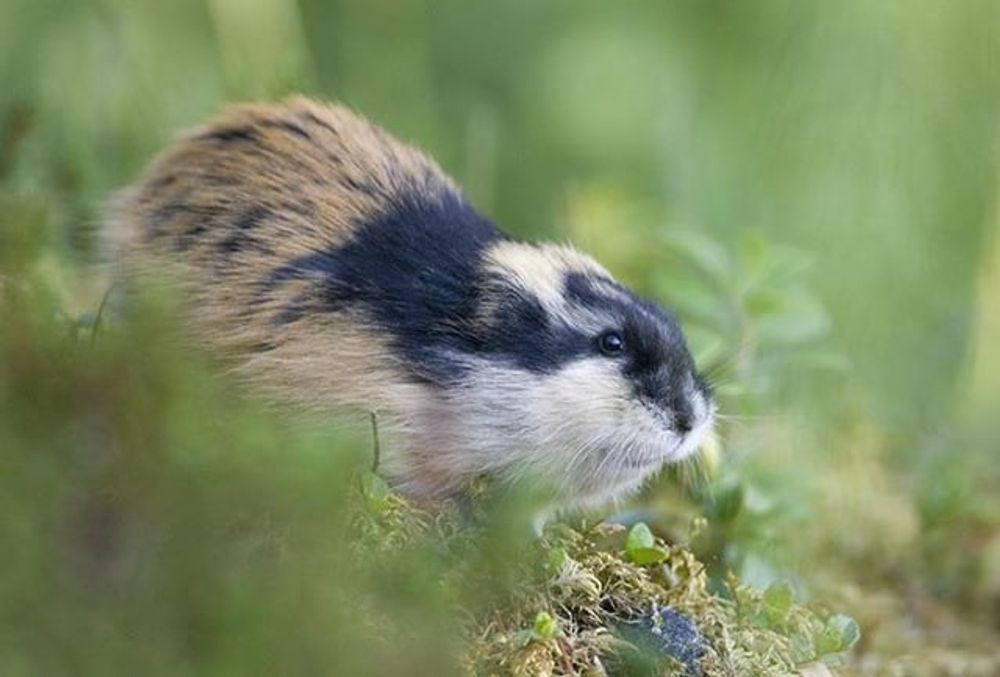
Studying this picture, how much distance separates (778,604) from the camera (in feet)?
10.0

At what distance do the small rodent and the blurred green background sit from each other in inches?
11.3

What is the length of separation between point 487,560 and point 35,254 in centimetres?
121

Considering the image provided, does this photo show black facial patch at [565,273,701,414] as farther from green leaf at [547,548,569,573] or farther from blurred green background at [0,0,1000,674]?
green leaf at [547,548,569,573]

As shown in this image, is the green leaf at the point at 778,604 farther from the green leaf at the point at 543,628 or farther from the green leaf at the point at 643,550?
the green leaf at the point at 543,628

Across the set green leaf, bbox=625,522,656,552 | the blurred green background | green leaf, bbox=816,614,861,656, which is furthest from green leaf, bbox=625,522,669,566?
the blurred green background

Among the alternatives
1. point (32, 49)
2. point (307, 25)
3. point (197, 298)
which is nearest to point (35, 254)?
point (197, 298)

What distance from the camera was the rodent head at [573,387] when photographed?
11.0ft

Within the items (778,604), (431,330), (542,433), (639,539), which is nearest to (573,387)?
(542,433)

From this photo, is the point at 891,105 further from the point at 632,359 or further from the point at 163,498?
the point at 163,498

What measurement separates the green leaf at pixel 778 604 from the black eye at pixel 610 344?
586 mm

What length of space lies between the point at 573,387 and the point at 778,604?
58 centimetres

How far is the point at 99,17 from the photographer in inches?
273

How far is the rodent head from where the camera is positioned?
336cm

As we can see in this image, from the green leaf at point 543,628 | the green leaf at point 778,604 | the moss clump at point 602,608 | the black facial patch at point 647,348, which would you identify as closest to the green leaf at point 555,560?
the moss clump at point 602,608
